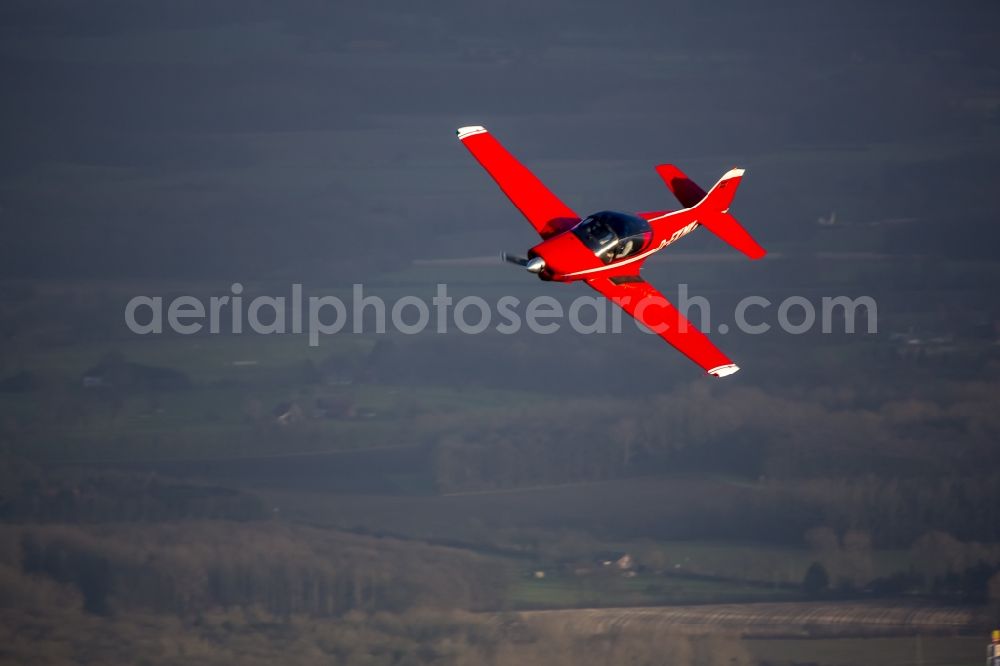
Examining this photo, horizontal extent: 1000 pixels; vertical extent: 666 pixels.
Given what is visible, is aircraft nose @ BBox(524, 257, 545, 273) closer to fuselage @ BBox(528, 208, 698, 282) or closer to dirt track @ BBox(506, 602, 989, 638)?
fuselage @ BBox(528, 208, 698, 282)

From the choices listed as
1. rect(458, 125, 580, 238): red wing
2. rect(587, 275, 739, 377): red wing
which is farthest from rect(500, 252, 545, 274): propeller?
rect(458, 125, 580, 238): red wing

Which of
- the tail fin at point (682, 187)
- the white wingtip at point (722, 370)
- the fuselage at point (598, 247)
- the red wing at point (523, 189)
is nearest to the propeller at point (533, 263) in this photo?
the fuselage at point (598, 247)

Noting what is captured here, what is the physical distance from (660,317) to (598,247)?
10.2ft

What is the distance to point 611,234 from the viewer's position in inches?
1487

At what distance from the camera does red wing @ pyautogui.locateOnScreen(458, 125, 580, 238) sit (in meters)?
40.5

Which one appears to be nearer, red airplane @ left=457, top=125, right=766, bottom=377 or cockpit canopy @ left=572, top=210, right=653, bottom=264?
red airplane @ left=457, top=125, right=766, bottom=377

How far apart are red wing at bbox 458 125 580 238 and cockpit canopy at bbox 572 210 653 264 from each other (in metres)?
1.80

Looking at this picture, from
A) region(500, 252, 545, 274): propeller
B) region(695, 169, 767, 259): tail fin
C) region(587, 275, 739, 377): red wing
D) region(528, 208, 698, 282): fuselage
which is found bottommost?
region(587, 275, 739, 377): red wing

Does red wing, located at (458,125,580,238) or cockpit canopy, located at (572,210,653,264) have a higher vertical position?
red wing, located at (458,125,580,238)

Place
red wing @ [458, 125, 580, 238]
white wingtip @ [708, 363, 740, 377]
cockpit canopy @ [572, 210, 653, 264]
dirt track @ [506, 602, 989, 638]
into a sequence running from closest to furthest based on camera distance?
white wingtip @ [708, 363, 740, 377] → cockpit canopy @ [572, 210, 653, 264] → red wing @ [458, 125, 580, 238] → dirt track @ [506, 602, 989, 638]

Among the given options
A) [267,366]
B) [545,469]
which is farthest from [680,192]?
[267,366]

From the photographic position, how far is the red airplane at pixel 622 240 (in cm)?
3606

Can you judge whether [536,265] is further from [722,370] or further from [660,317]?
[722,370]

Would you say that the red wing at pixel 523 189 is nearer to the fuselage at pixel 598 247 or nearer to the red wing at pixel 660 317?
the fuselage at pixel 598 247
